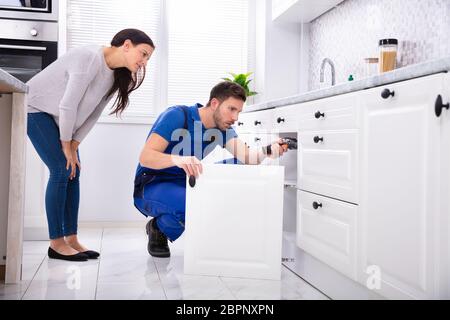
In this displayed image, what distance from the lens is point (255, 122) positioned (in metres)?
3.02

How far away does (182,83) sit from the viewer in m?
3.92

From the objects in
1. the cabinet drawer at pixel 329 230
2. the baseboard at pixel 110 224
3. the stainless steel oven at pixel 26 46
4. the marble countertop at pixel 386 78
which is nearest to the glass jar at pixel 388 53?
the marble countertop at pixel 386 78

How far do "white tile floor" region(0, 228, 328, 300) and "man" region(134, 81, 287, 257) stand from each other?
7.6 inches

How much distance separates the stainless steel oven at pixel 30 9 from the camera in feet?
10.5

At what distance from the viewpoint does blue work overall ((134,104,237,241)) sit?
2.51m

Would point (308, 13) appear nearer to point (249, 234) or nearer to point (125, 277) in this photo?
point (249, 234)

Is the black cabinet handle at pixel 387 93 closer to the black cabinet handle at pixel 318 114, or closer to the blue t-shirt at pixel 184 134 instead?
the black cabinet handle at pixel 318 114

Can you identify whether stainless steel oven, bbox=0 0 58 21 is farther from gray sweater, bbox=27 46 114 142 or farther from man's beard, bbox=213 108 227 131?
man's beard, bbox=213 108 227 131

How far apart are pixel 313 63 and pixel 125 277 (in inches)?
85.0

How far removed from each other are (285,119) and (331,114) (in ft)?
1.76

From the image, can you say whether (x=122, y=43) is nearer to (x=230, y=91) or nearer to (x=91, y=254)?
(x=230, y=91)

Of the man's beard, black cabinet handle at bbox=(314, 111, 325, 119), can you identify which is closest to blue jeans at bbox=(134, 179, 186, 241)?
the man's beard

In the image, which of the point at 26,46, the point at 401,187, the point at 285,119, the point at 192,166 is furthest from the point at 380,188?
the point at 26,46
